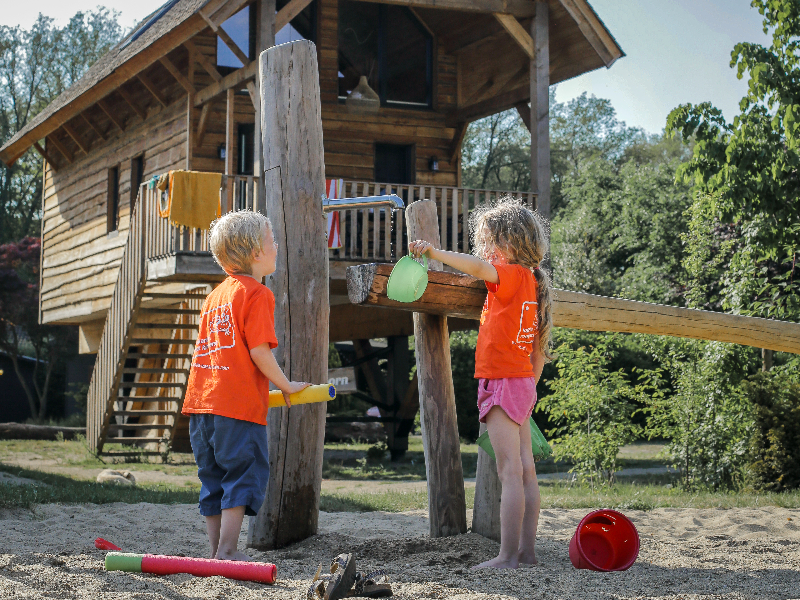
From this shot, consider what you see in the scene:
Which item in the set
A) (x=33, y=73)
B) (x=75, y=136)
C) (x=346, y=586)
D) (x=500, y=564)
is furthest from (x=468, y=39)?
(x=33, y=73)

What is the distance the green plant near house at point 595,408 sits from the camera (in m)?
10.3

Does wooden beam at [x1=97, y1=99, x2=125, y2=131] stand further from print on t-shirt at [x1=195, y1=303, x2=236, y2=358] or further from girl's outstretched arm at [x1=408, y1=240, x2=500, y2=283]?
girl's outstretched arm at [x1=408, y1=240, x2=500, y2=283]

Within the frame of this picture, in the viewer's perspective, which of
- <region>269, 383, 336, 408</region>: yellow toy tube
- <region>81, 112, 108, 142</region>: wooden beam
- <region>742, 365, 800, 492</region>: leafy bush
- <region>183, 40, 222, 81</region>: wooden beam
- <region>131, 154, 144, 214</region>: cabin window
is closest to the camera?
<region>269, 383, 336, 408</region>: yellow toy tube

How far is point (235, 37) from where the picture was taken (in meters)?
13.9

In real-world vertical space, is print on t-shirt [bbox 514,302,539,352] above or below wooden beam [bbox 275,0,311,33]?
below

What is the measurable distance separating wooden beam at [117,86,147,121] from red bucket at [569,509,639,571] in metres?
13.5

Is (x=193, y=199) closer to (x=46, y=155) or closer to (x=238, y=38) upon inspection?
(x=238, y=38)

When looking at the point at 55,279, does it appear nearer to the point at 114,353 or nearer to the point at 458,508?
the point at 114,353

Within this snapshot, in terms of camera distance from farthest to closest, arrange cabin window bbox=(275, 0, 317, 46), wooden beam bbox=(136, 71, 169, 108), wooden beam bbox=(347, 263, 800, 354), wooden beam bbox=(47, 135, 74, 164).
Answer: wooden beam bbox=(47, 135, 74, 164), wooden beam bbox=(136, 71, 169, 108), cabin window bbox=(275, 0, 317, 46), wooden beam bbox=(347, 263, 800, 354)

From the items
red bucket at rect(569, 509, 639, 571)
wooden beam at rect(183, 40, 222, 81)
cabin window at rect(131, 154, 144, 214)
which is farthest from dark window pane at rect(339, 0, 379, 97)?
red bucket at rect(569, 509, 639, 571)

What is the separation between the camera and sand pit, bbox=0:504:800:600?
128 inches

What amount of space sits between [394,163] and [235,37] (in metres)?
3.34

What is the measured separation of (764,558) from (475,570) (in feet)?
5.35

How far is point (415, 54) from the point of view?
604 inches
